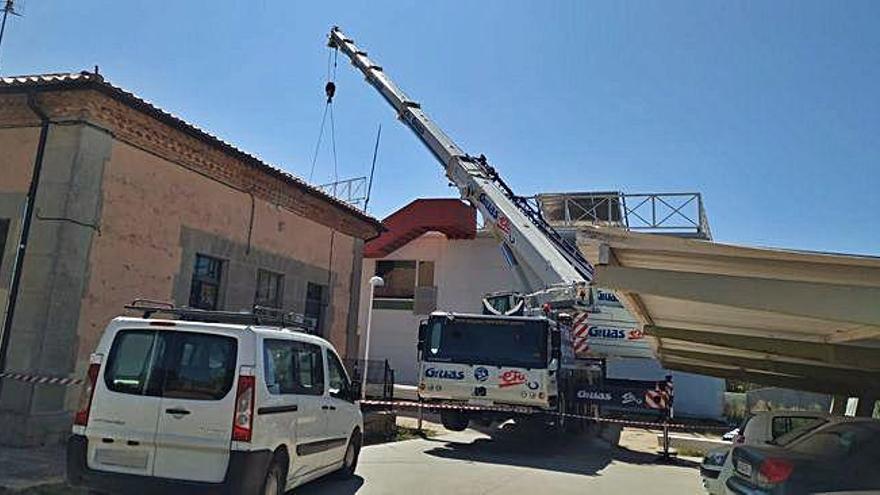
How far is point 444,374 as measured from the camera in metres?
14.0

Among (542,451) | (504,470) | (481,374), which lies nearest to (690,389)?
(542,451)

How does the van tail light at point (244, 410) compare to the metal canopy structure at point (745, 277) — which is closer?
the metal canopy structure at point (745, 277)

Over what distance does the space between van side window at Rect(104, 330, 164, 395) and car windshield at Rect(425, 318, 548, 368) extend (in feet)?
26.2

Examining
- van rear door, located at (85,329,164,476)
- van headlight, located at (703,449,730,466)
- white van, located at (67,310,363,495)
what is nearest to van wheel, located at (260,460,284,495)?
white van, located at (67,310,363,495)

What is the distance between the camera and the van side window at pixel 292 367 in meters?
6.93

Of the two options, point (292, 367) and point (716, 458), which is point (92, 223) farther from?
point (716, 458)

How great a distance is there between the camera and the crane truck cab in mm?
13398

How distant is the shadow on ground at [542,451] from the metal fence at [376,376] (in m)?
2.64

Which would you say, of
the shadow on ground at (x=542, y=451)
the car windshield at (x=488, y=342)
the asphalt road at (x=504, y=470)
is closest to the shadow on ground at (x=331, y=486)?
the asphalt road at (x=504, y=470)

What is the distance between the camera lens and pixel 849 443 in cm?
628

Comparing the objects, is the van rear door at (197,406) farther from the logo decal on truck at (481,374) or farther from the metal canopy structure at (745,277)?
the logo decal on truck at (481,374)

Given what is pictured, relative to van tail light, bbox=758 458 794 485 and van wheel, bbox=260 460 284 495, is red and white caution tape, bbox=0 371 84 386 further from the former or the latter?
van tail light, bbox=758 458 794 485

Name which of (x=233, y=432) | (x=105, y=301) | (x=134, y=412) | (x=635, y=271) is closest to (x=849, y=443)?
(x=635, y=271)

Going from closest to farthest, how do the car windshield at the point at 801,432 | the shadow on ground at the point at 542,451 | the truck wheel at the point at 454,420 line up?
the car windshield at the point at 801,432 → the shadow on ground at the point at 542,451 → the truck wheel at the point at 454,420
